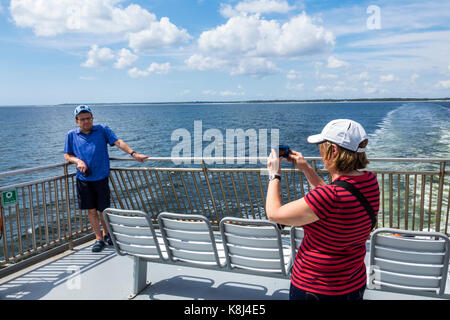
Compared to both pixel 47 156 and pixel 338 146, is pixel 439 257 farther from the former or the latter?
pixel 47 156

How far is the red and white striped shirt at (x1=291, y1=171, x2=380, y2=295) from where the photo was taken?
165 centimetres

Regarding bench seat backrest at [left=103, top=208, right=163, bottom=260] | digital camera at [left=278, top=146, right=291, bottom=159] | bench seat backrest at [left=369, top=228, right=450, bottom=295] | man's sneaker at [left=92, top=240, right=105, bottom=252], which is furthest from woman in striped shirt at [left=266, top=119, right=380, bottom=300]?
man's sneaker at [left=92, top=240, right=105, bottom=252]

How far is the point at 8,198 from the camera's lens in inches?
160

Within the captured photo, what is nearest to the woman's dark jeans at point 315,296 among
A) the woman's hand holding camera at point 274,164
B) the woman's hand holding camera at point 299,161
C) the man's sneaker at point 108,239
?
the woman's hand holding camera at point 274,164

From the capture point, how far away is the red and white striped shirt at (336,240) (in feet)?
5.42

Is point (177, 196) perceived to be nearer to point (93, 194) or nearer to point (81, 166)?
point (93, 194)

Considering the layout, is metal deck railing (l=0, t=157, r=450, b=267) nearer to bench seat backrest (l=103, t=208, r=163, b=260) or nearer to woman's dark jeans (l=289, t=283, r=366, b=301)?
bench seat backrest (l=103, t=208, r=163, b=260)

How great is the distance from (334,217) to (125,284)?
9.62 feet

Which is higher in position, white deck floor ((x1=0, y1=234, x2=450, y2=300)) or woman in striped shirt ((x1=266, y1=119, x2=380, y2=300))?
woman in striped shirt ((x1=266, y1=119, x2=380, y2=300))

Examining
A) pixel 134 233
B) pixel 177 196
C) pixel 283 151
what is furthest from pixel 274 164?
pixel 177 196

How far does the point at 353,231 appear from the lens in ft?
5.69

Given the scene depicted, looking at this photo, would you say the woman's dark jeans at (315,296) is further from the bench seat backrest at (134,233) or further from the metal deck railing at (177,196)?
the bench seat backrest at (134,233)

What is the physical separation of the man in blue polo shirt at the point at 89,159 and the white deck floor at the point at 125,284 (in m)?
0.61
